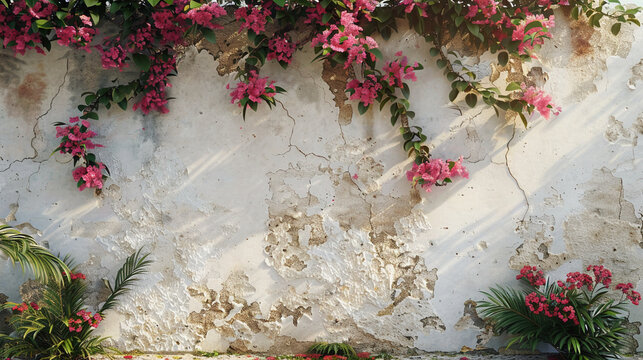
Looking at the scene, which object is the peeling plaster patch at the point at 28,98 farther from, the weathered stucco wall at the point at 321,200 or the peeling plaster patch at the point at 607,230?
the peeling plaster patch at the point at 607,230

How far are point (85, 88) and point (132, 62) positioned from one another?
29 centimetres

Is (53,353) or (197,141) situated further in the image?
(197,141)

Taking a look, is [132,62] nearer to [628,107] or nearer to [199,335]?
[199,335]

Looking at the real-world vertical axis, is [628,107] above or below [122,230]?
above

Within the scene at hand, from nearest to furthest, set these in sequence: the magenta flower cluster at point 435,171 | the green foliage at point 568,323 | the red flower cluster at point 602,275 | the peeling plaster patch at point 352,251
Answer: the green foliage at point 568,323, the red flower cluster at point 602,275, the magenta flower cluster at point 435,171, the peeling plaster patch at point 352,251

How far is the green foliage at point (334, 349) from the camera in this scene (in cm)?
280

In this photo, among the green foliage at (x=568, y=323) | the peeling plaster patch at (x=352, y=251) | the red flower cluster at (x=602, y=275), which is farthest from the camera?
the peeling plaster patch at (x=352, y=251)

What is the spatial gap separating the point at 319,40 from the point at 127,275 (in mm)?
1581

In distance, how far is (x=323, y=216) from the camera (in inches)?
113

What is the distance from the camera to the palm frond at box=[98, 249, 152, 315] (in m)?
2.81

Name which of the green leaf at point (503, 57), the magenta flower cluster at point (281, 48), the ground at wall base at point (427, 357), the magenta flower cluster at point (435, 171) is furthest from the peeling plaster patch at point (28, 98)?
the green leaf at point (503, 57)

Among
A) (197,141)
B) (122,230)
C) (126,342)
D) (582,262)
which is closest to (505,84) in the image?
(582,262)

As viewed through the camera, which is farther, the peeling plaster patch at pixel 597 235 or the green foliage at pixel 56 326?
the peeling plaster patch at pixel 597 235

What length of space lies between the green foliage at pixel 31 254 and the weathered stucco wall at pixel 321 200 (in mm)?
176
